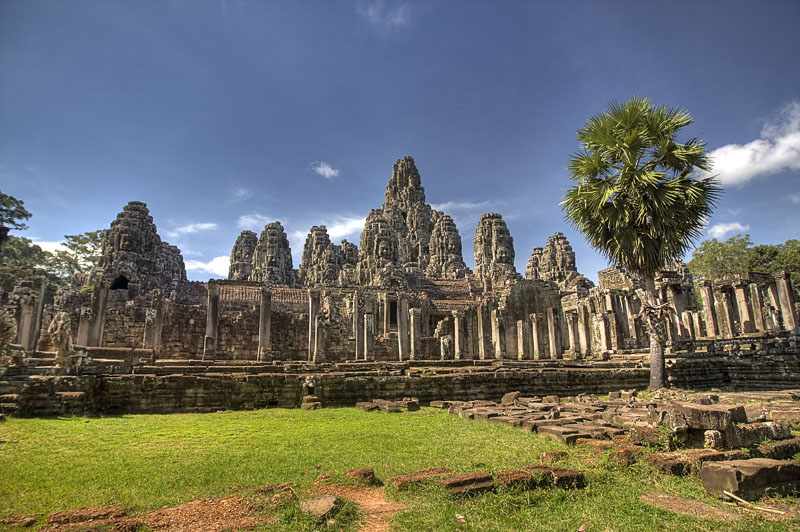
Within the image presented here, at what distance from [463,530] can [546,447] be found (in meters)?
3.02

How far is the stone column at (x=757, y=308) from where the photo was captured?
2181 centimetres

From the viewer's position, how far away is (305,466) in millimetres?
4953

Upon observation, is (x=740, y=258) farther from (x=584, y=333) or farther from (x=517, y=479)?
(x=517, y=479)

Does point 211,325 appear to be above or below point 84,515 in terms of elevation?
above

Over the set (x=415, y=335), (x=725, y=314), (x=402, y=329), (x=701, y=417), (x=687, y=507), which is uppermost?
(x=725, y=314)

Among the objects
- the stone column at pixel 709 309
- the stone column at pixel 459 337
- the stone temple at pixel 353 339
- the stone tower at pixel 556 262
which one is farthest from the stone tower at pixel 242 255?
the stone column at pixel 709 309

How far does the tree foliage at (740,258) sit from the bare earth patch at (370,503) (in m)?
43.8

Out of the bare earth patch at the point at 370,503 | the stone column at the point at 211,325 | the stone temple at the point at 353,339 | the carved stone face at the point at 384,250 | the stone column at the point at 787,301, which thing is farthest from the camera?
the carved stone face at the point at 384,250

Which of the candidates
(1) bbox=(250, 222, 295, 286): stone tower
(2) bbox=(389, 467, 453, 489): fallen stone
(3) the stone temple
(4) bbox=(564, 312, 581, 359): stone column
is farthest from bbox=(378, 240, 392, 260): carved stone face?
(2) bbox=(389, 467, 453, 489): fallen stone

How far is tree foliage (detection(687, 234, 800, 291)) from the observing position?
37.9m

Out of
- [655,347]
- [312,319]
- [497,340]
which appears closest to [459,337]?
[497,340]

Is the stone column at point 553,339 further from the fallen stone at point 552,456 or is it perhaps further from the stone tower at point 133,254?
the stone tower at point 133,254

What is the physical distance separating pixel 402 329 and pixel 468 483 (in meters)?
16.8

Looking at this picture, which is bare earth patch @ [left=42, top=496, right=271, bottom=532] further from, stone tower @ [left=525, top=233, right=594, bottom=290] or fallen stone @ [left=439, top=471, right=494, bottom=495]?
stone tower @ [left=525, top=233, right=594, bottom=290]
